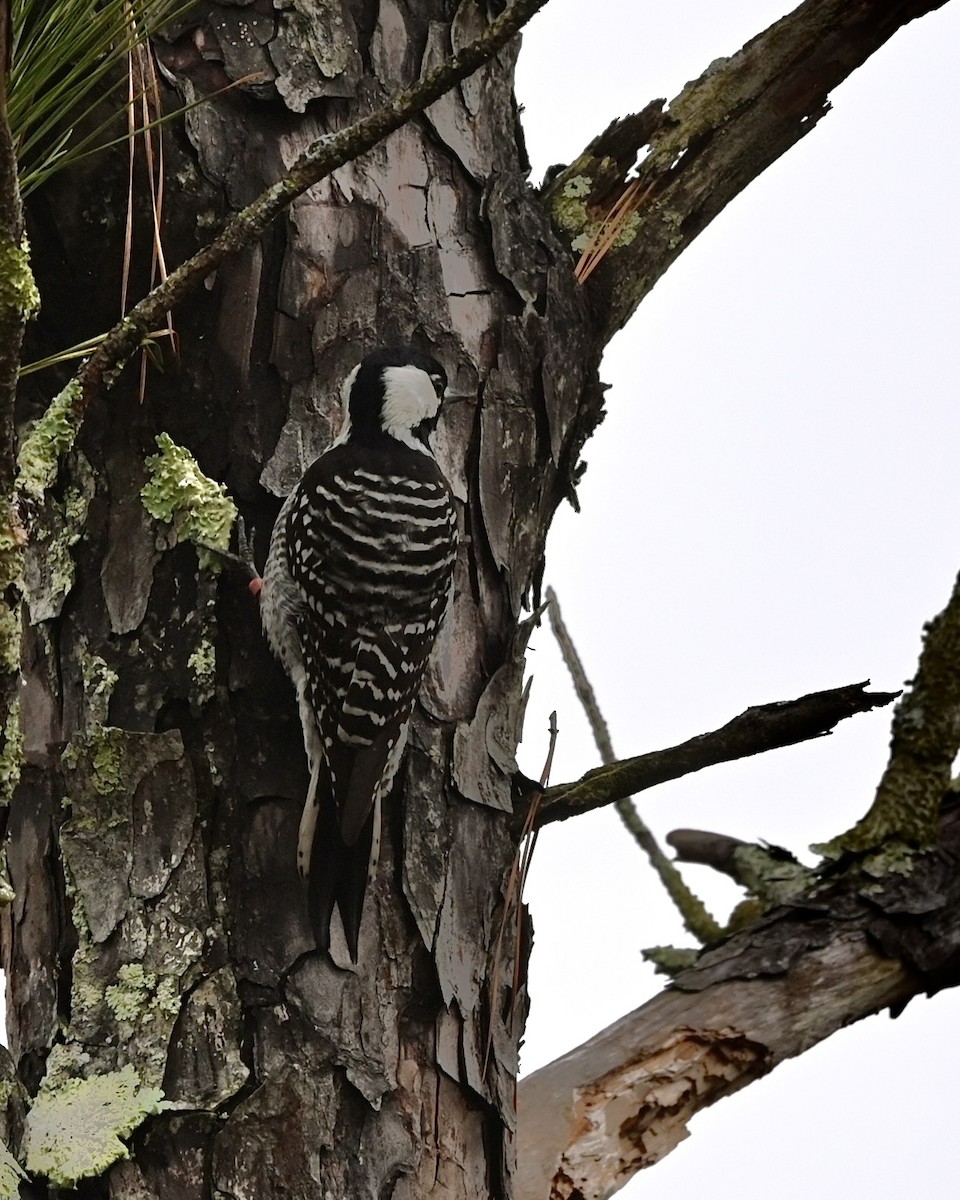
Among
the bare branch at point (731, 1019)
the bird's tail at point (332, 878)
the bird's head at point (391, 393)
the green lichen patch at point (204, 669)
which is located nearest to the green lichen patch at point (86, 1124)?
the bird's tail at point (332, 878)

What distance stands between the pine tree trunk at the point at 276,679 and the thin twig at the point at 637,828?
15.2 inches

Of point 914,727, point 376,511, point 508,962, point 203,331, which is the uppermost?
point 203,331

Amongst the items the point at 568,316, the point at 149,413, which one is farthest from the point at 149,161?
the point at 568,316

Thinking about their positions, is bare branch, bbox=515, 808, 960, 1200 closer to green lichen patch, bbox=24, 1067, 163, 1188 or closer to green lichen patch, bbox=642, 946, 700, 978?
green lichen patch, bbox=642, 946, 700, 978

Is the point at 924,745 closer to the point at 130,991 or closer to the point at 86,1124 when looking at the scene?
the point at 130,991

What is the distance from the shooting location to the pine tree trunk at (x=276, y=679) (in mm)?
1965

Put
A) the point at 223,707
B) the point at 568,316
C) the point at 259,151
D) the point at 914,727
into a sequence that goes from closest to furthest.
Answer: the point at 223,707 < the point at 259,151 < the point at 568,316 < the point at 914,727

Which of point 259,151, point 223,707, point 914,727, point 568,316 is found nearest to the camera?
point 223,707

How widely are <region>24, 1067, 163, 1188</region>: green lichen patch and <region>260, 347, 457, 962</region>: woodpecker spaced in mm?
307

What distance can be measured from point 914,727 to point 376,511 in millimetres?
1068

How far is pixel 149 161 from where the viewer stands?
87.1 inches

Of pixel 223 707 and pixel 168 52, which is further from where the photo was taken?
pixel 168 52

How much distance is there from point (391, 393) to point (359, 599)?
35 cm

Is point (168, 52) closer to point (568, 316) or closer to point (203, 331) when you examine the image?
point (203, 331)
